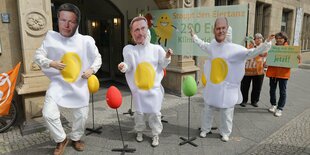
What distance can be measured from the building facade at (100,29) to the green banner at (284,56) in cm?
219

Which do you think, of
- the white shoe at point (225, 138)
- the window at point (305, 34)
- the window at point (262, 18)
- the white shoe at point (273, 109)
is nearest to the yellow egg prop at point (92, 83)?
the white shoe at point (225, 138)

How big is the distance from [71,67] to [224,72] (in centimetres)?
219

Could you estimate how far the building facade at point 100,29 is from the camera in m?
4.11

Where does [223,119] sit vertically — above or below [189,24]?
below

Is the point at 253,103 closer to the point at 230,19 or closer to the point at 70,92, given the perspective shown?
the point at 230,19

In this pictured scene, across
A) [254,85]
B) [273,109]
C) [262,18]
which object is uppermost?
[262,18]

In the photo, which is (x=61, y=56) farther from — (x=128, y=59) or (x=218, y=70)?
(x=218, y=70)

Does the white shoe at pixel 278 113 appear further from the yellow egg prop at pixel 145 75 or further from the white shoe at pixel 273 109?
the yellow egg prop at pixel 145 75

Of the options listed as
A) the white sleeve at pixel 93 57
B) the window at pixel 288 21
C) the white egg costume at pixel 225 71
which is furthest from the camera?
the window at pixel 288 21

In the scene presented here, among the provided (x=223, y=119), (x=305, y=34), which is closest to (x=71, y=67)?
(x=223, y=119)

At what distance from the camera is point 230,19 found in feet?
15.9

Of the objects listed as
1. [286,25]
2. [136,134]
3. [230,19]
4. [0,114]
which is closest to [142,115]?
[136,134]

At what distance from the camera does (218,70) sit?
376 centimetres

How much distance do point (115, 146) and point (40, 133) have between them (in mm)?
1399
